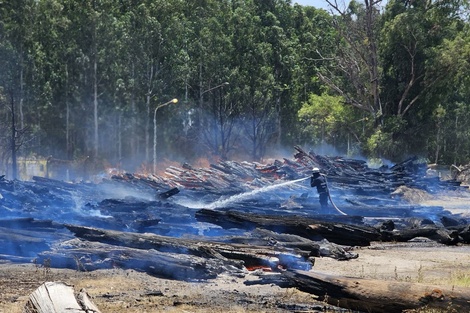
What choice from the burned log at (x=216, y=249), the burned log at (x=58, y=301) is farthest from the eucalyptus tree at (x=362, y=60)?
the burned log at (x=58, y=301)

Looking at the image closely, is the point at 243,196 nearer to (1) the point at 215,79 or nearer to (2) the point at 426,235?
(2) the point at 426,235

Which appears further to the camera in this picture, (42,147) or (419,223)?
(42,147)

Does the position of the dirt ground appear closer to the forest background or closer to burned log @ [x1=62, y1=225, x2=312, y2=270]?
burned log @ [x1=62, y1=225, x2=312, y2=270]

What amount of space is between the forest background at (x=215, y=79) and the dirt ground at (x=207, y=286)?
3570cm

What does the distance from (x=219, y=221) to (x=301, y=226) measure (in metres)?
2.28

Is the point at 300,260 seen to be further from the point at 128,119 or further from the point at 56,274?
the point at 128,119

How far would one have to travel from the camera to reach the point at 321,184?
22.9 metres

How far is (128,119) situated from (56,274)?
157 feet

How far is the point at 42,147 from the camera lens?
6197 cm

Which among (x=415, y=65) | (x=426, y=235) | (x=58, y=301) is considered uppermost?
(x=415, y=65)

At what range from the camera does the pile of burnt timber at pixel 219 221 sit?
543 inches

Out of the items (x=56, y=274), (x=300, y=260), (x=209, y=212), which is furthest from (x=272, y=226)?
(x=56, y=274)

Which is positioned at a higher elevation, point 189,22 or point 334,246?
point 189,22

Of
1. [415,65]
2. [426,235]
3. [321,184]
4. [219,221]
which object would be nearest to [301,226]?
[219,221]
